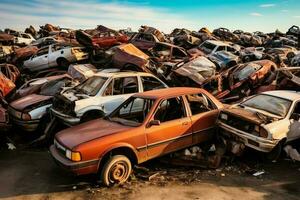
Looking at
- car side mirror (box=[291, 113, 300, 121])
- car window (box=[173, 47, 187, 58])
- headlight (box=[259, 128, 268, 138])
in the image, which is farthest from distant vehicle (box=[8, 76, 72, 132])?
car window (box=[173, 47, 187, 58])

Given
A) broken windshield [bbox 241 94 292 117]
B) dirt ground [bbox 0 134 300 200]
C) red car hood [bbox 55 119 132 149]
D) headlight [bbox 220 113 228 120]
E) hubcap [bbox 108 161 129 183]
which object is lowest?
dirt ground [bbox 0 134 300 200]

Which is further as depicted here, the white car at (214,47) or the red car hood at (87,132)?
the white car at (214,47)

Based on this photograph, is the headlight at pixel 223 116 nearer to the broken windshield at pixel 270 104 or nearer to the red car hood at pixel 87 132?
the broken windshield at pixel 270 104

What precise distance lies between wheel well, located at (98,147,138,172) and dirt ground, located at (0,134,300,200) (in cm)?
41

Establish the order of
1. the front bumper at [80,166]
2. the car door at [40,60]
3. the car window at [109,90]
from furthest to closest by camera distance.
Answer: the car door at [40,60] → the car window at [109,90] → the front bumper at [80,166]

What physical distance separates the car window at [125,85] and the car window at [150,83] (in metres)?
0.29

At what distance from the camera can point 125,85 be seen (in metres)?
9.86

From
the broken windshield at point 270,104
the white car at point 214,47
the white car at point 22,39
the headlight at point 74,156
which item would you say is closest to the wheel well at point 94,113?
the headlight at point 74,156

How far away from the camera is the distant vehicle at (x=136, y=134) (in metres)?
6.61

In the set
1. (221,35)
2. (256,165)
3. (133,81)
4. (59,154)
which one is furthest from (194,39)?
(59,154)

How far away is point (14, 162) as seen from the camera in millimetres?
8445

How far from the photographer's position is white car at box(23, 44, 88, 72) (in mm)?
17000

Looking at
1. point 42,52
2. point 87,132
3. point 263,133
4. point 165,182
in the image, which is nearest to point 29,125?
point 87,132

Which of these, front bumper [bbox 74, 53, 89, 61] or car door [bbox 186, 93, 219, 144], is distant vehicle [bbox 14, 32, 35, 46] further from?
car door [bbox 186, 93, 219, 144]
